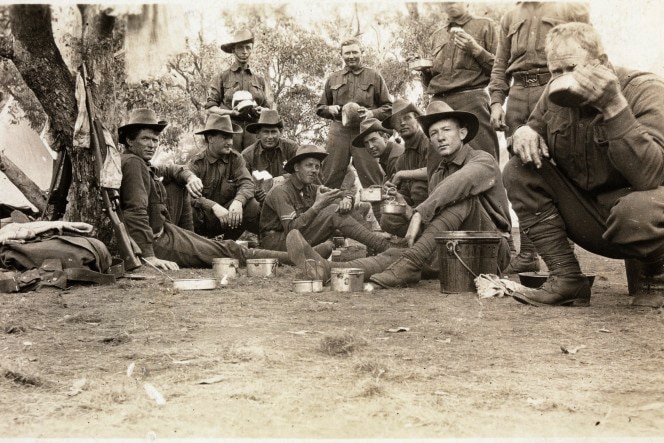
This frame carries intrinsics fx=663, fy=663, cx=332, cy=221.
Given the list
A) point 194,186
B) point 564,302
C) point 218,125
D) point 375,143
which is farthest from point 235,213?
point 564,302

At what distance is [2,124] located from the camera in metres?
13.1

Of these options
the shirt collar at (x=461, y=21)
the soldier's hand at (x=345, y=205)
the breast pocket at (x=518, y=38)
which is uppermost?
the shirt collar at (x=461, y=21)

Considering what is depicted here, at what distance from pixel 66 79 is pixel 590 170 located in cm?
538

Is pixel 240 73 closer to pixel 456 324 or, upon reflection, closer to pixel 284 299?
pixel 284 299

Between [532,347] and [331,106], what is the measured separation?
6500 millimetres

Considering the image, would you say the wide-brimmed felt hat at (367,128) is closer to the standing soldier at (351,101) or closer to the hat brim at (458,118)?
the standing soldier at (351,101)

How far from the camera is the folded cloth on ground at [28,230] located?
217 inches

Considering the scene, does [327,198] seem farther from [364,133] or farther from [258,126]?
[258,126]

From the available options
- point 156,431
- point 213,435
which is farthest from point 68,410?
point 213,435

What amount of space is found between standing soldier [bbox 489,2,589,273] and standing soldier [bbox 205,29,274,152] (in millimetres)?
4158

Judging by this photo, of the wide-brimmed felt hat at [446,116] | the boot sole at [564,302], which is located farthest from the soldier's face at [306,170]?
the boot sole at [564,302]

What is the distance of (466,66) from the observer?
7.51 meters

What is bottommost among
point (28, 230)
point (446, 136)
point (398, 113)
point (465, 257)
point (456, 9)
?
point (465, 257)

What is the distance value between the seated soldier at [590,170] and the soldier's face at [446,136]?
1.27m
